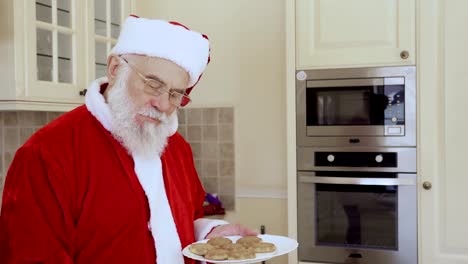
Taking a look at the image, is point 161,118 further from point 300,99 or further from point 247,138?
point 247,138

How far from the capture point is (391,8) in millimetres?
2162

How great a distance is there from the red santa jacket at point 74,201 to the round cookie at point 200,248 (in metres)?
0.11

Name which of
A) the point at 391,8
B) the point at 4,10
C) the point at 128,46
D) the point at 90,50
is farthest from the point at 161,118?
the point at 391,8

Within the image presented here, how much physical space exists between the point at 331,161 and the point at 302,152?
0.44 ft

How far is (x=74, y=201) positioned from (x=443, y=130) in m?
1.53

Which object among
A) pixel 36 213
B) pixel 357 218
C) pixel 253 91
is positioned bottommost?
pixel 357 218

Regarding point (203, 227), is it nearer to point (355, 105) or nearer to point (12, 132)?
point (355, 105)

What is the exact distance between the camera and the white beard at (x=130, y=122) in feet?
4.32

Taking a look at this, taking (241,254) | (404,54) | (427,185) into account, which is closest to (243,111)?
(404,54)

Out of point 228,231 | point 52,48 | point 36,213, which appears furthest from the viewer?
point 52,48

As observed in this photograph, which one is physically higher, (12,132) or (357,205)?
(12,132)

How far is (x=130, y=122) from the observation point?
132 centimetres

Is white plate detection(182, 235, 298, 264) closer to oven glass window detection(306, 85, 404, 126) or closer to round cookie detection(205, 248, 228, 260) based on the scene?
round cookie detection(205, 248, 228, 260)

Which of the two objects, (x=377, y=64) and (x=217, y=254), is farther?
(x=377, y=64)
